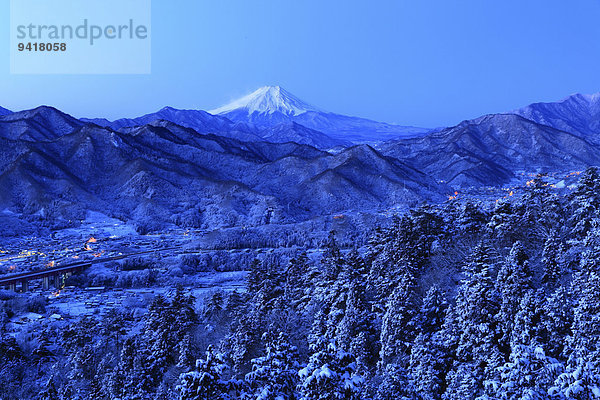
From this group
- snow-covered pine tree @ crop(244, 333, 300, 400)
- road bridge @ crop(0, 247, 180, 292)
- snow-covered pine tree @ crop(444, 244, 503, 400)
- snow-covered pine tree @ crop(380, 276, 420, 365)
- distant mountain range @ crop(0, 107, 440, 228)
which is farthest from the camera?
distant mountain range @ crop(0, 107, 440, 228)

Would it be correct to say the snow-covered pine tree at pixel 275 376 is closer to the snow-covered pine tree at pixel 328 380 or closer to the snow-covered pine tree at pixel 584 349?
the snow-covered pine tree at pixel 328 380

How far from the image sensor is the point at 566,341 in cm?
2036

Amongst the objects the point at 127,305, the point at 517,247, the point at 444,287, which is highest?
the point at 517,247

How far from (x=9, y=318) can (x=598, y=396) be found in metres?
81.0

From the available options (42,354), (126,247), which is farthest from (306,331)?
(126,247)

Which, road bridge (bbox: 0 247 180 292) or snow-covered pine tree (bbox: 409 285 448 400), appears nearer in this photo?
snow-covered pine tree (bbox: 409 285 448 400)

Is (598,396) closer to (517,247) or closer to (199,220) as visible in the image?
(517,247)

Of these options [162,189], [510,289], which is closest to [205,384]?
[510,289]

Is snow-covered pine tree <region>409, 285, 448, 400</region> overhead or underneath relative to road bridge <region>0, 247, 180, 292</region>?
overhead

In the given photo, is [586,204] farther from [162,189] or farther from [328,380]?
[162,189]

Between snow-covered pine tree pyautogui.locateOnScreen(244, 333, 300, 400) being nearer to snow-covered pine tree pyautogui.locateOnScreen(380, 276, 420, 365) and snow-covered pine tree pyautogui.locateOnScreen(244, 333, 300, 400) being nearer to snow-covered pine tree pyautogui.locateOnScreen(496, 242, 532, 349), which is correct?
snow-covered pine tree pyautogui.locateOnScreen(380, 276, 420, 365)

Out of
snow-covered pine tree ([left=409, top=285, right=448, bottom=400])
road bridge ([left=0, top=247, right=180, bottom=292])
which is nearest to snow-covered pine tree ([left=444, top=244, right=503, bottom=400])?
snow-covered pine tree ([left=409, top=285, right=448, bottom=400])

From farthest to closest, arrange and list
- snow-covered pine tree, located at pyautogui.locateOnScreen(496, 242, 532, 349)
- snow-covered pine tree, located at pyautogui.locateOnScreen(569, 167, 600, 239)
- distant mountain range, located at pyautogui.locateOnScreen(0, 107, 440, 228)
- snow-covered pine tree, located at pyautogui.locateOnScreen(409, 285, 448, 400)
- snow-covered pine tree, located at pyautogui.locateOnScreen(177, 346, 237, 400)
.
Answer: distant mountain range, located at pyautogui.locateOnScreen(0, 107, 440, 228), snow-covered pine tree, located at pyautogui.locateOnScreen(569, 167, 600, 239), snow-covered pine tree, located at pyautogui.locateOnScreen(496, 242, 532, 349), snow-covered pine tree, located at pyautogui.locateOnScreen(409, 285, 448, 400), snow-covered pine tree, located at pyautogui.locateOnScreen(177, 346, 237, 400)

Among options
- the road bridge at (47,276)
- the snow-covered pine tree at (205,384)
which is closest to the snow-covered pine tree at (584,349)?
the snow-covered pine tree at (205,384)
